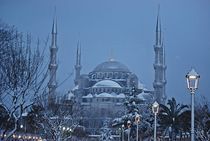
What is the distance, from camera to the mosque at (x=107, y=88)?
249ft

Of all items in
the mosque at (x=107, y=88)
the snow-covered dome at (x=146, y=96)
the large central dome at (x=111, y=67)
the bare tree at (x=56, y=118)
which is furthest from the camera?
the large central dome at (x=111, y=67)

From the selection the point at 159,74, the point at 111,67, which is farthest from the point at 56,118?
the point at 111,67

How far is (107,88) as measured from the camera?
3440 inches

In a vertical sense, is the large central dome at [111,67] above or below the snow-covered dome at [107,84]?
above

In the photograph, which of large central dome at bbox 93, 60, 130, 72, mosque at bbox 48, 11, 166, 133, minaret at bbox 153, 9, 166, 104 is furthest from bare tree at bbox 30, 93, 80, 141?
large central dome at bbox 93, 60, 130, 72

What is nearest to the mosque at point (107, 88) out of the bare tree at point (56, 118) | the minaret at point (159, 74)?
the minaret at point (159, 74)

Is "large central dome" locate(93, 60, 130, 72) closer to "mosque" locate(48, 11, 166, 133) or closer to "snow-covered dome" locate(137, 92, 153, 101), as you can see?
"mosque" locate(48, 11, 166, 133)

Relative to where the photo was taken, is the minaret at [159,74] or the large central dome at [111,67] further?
the large central dome at [111,67]

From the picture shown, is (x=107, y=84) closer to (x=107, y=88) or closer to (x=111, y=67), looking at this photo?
(x=107, y=88)

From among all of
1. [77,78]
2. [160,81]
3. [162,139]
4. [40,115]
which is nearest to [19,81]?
[40,115]

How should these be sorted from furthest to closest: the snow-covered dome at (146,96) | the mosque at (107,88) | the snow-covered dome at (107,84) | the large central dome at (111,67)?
the large central dome at (111,67) < the snow-covered dome at (107,84) < the snow-covered dome at (146,96) < the mosque at (107,88)

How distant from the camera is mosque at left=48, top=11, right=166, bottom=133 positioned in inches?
2982

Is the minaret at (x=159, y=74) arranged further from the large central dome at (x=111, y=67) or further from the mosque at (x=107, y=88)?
the large central dome at (x=111, y=67)

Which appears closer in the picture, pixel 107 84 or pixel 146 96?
pixel 146 96
